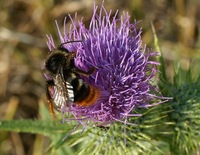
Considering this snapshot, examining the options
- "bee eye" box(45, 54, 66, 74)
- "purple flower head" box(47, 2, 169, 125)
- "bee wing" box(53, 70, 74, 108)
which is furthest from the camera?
"purple flower head" box(47, 2, 169, 125)

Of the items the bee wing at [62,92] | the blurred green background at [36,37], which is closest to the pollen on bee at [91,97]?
the bee wing at [62,92]

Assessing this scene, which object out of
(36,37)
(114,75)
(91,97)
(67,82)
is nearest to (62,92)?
(67,82)

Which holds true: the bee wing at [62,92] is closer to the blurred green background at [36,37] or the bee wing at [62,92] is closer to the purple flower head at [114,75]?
the purple flower head at [114,75]

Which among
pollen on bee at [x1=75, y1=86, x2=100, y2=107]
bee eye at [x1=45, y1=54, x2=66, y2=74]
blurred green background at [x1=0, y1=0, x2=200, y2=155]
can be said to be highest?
blurred green background at [x1=0, y1=0, x2=200, y2=155]

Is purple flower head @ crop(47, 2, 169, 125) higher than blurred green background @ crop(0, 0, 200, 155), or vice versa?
blurred green background @ crop(0, 0, 200, 155)

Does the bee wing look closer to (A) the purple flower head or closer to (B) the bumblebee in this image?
(B) the bumblebee

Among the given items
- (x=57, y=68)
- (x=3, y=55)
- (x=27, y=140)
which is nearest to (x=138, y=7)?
(x=3, y=55)

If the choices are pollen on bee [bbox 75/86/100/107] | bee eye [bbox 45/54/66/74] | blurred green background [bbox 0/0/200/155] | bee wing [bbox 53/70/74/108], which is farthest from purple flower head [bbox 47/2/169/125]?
blurred green background [bbox 0/0/200/155]

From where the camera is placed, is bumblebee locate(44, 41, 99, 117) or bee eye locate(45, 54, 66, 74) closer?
bumblebee locate(44, 41, 99, 117)
